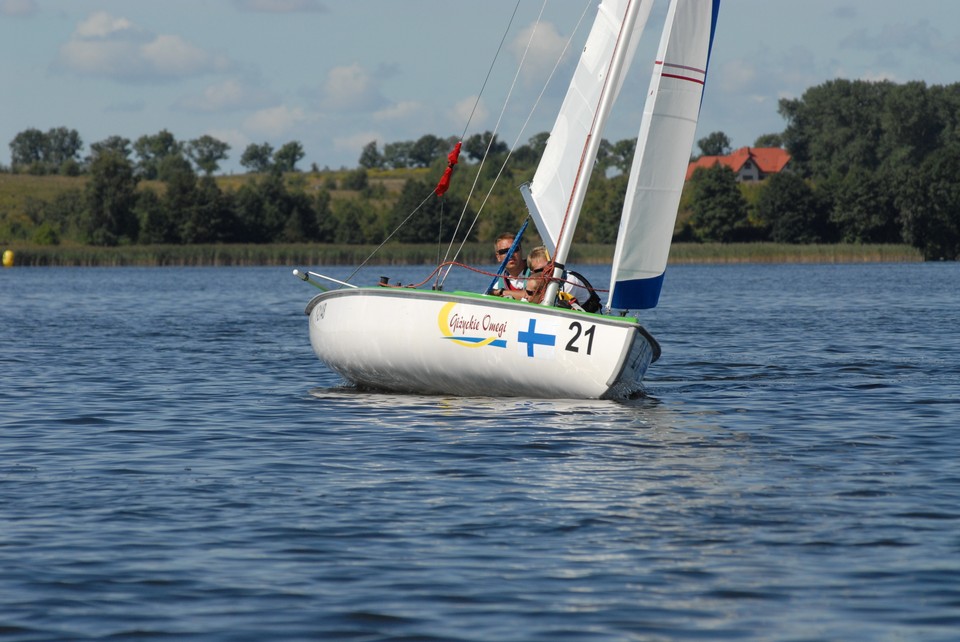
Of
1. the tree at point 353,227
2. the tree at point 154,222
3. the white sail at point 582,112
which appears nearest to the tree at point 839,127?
the tree at point 353,227

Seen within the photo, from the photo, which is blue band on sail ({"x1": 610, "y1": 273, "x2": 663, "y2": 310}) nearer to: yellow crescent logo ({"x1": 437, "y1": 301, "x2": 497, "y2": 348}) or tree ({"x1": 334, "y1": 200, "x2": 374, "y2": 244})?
yellow crescent logo ({"x1": 437, "y1": 301, "x2": 497, "y2": 348})

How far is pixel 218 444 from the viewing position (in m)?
13.9

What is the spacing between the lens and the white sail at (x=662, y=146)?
52.5 feet

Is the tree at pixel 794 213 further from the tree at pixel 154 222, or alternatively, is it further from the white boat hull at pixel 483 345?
the white boat hull at pixel 483 345

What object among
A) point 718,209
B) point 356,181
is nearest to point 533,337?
point 718,209

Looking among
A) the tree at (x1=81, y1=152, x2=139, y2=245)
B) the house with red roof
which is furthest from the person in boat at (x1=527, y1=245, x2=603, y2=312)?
the house with red roof

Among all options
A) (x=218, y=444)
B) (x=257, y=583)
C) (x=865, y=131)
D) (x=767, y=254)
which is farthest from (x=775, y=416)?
(x=865, y=131)

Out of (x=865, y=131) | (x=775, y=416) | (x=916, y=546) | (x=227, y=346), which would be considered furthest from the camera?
(x=865, y=131)

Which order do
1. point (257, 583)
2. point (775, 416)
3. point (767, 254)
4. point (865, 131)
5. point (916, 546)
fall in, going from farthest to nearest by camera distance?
1. point (865, 131)
2. point (767, 254)
3. point (775, 416)
4. point (916, 546)
5. point (257, 583)

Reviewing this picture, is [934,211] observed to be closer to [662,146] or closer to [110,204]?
[110,204]

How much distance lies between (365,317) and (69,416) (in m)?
3.57

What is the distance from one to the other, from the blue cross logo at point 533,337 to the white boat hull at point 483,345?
0.04ft

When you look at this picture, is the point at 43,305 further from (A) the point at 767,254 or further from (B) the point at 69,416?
(A) the point at 767,254

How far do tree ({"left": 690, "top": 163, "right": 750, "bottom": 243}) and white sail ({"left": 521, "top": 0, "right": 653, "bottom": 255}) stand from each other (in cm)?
10750
